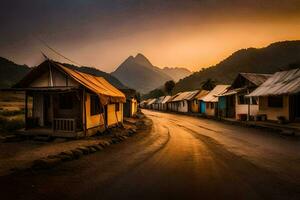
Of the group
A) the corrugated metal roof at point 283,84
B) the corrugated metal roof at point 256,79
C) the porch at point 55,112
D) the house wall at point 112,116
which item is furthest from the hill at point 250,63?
the porch at point 55,112

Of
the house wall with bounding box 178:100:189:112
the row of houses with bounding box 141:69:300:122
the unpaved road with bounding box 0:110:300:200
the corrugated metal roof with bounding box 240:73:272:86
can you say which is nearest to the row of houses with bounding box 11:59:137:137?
the unpaved road with bounding box 0:110:300:200

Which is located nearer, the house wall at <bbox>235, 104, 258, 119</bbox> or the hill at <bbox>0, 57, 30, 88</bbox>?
the house wall at <bbox>235, 104, 258, 119</bbox>

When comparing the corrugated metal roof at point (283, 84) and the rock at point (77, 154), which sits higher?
the corrugated metal roof at point (283, 84)

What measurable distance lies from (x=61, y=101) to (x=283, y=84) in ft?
65.5

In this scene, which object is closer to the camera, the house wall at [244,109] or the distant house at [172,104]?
the house wall at [244,109]

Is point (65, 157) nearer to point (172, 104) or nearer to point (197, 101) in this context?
point (197, 101)

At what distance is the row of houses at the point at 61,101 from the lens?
15.4 m

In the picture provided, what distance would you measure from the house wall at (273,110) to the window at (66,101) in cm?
1959

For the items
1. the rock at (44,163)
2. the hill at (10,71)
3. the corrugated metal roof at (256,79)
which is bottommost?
the rock at (44,163)

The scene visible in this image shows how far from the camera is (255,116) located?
88.5 ft

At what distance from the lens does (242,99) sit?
3188 centimetres

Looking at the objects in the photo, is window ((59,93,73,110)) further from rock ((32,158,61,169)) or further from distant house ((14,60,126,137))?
rock ((32,158,61,169))

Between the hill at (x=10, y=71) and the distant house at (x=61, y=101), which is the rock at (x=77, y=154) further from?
the hill at (x=10, y=71)

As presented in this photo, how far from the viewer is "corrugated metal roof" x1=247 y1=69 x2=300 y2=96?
20353 mm
